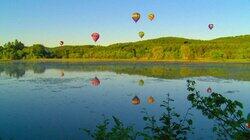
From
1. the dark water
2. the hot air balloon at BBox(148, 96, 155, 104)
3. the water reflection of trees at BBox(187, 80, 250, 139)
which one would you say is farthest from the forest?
the water reflection of trees at BBox(187, 80, 250, 139)

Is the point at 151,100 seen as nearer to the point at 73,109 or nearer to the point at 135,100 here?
the point at 135,100

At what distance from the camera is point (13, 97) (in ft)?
66.2

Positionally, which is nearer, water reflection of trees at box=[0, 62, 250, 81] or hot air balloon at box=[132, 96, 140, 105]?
hot air balloon at box=[132, 96, 140, 105]

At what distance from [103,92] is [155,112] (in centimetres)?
753

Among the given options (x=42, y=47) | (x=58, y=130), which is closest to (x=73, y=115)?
(x=58, y=130)

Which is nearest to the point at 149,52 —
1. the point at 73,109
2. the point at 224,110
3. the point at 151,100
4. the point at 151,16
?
the point at 151,16

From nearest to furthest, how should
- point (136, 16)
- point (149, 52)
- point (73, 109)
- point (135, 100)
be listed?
point (73, 109)
point (135, 100)
point (136, 16)
point (149, 52)

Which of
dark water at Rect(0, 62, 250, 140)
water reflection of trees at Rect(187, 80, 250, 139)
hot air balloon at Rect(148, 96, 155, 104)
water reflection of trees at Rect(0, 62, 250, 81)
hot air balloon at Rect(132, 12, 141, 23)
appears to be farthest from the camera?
hot air balloon at Rect(132, 12, 141, 23)

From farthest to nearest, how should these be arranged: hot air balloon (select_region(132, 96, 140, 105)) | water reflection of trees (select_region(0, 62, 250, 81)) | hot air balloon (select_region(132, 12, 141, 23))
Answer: hot air balloon (select_region(132, 12, 141, 23)) → water reflection of trees (select_region(0, 62, 250, 81)) → hot air balloon (select_region(132, 96, 140, 105))

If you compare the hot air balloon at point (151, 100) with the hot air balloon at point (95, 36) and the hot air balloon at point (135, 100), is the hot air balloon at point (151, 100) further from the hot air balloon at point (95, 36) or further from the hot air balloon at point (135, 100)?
the hot air balloon at point (95, 36)

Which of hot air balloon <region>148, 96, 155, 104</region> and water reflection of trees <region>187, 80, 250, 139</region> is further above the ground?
water reflection of trees <region>187, 80, 250, 139</region>

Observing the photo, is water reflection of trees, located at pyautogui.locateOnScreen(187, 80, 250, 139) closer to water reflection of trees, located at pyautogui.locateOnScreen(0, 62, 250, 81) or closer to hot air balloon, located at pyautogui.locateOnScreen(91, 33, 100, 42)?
water reflection of trees, located at pyautogui.locateOnScreen(0, 62, 250, 81)

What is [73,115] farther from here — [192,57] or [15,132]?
[192,57]

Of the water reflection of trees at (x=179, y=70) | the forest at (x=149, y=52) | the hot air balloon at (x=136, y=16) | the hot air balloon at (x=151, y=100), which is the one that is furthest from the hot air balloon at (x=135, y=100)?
the forest at (x=149, y=52)
